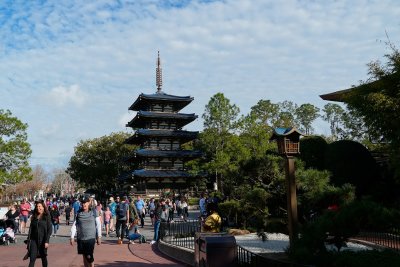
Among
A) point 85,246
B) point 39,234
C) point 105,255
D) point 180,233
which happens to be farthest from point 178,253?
point 39,234

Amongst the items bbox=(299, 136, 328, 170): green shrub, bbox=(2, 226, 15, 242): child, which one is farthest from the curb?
bbox=(299, 136, 328, 170): green shrub

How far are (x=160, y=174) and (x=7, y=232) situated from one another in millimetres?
32683

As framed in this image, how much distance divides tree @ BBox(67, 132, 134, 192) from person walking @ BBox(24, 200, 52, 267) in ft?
180

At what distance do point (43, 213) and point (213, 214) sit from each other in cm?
351

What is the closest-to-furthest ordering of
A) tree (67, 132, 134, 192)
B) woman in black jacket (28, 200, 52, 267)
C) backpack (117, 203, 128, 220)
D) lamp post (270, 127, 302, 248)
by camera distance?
woman in black jacket (28, 200, 52, 267) < lamp post (270, 127, 302, 248) < backpack (117, 203, 128, 220) < tree (67, 132, 134, 192)

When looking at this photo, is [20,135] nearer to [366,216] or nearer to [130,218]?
[130,218]

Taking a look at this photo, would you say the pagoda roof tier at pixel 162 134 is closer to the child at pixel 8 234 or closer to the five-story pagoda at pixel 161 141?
the five-story pagoda at pixel 161 141

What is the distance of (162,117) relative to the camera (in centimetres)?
5206

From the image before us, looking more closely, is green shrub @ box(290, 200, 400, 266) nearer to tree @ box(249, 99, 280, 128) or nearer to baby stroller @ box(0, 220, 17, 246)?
baby stroller @ box(0, 220, 17, 246)

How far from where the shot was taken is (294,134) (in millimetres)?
9875

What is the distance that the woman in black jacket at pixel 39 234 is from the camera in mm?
8789

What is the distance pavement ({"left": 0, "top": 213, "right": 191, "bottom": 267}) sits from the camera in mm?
11711

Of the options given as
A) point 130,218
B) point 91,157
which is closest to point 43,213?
point 130,218

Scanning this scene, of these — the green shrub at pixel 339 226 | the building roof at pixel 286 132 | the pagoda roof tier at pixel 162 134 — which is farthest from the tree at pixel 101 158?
the green shrub at pixel 339 226
